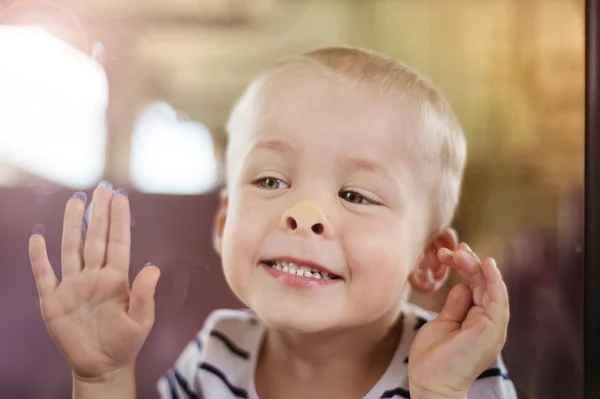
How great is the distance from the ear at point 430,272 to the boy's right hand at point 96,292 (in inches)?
13.1

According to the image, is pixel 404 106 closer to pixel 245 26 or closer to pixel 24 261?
pixel 245 26

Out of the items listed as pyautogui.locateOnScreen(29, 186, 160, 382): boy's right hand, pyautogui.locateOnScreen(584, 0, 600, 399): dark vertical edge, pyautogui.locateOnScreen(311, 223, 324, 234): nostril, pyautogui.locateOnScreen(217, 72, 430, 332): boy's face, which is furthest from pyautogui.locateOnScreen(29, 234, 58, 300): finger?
pyautogui.locateOnScreen(584, 0, 600, 399): dark vertical edge

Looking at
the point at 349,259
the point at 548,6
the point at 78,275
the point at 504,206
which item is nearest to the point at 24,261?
the point at 78,275

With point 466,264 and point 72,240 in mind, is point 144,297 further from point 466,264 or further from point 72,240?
point 466,264

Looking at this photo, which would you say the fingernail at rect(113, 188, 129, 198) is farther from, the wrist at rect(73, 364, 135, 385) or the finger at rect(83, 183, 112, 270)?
the wrist at rect(73, 364, 135, 385)

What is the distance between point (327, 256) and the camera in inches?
29.3

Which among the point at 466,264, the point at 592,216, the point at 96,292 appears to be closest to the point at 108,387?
the point at 96,292

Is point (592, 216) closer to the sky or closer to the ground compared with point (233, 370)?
closer to the sky

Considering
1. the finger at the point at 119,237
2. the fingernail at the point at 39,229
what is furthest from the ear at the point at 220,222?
the fingernail at the point at 39,229

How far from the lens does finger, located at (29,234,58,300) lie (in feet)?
2.59

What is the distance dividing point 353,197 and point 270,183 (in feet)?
0.34

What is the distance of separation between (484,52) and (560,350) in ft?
1.36

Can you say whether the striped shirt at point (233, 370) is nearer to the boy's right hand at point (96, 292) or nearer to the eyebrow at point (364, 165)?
the boy's right hand at point (96, 292)

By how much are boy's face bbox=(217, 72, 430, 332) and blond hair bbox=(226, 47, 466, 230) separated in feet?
0.05
